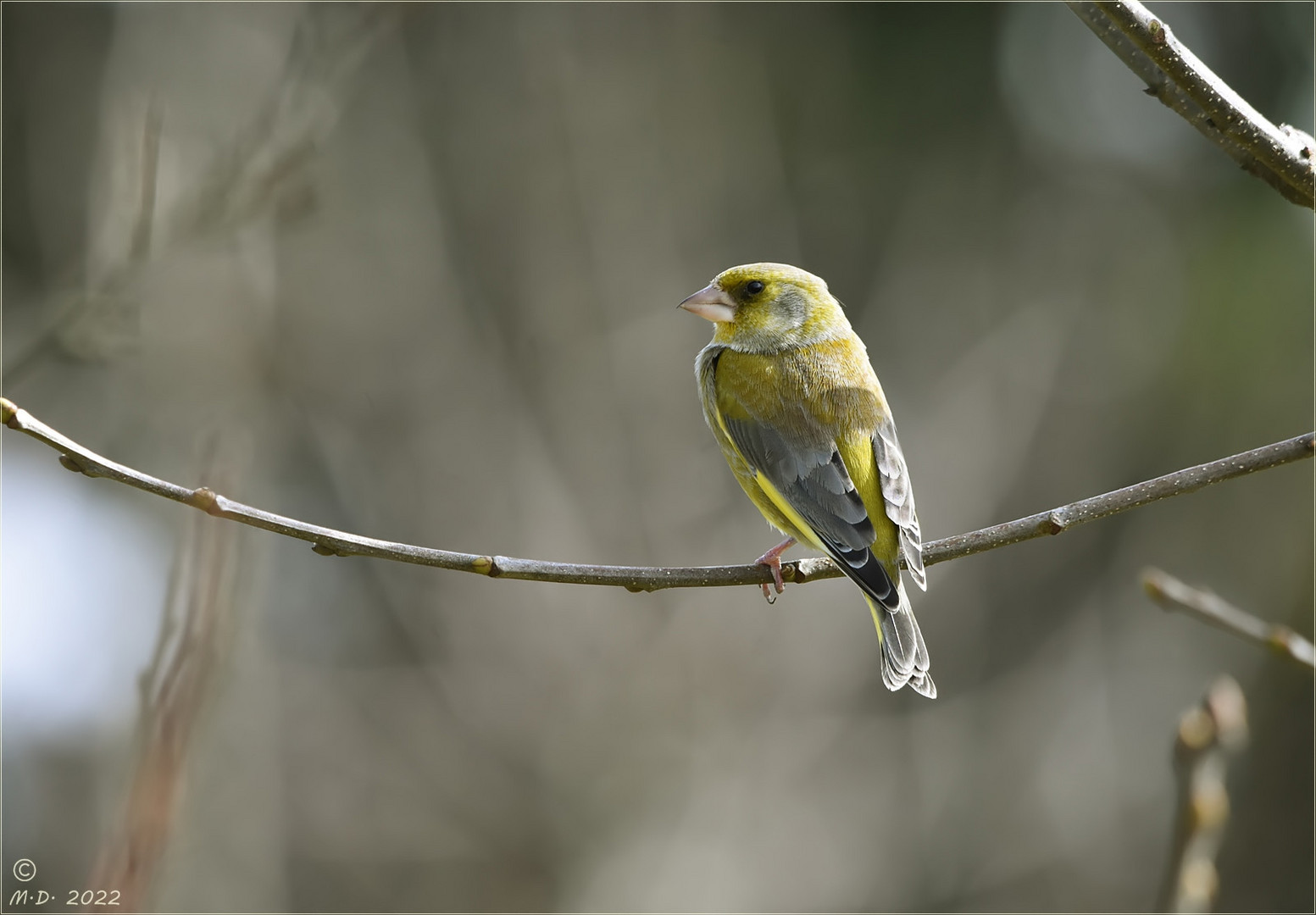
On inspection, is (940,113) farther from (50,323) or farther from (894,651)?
(50,323)

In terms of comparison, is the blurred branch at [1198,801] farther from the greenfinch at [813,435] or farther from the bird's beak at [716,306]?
the bird's beak at [716,306]

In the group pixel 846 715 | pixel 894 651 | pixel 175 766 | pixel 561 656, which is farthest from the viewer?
pixel 846 715

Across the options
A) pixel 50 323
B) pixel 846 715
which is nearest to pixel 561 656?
pixel 846 715

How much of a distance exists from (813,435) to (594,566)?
4.78 feet

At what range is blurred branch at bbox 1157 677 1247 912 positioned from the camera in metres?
1.90

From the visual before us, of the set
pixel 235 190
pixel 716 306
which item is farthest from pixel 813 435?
pixel 235 190

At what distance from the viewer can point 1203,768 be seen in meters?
1.96

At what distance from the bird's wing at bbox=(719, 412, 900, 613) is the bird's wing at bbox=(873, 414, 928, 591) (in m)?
0.10

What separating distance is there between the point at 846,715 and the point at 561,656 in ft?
7.87

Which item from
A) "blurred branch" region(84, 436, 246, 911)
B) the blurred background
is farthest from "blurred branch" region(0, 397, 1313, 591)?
the blurred background

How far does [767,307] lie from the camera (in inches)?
183

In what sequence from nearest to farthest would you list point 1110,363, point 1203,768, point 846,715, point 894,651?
point 1203,768
point 894,651
point 846,715
point 1110,363

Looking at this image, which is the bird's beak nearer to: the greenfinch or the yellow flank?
the greenfinch

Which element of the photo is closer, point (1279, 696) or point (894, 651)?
point (894, 651)
